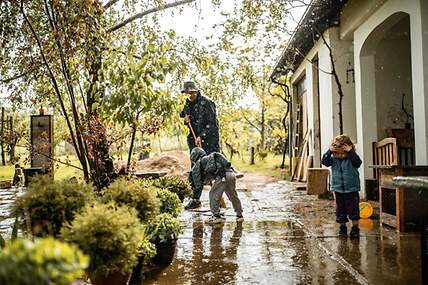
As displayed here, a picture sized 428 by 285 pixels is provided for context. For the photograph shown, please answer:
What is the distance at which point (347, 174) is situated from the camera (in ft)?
17.3

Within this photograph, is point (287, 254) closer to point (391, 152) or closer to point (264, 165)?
point (391, 152)

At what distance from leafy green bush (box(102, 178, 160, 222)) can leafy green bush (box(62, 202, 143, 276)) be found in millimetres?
705

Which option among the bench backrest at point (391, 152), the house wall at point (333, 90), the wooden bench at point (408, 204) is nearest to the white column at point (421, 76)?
the wooden bench at point (408, 204)

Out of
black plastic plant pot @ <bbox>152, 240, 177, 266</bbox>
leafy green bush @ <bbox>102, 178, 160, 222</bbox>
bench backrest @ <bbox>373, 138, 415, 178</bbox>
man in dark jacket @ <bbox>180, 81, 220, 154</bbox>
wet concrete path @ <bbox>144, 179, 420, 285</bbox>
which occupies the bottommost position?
wet concrete path @ <bbox>144, 179, 420, 285</bbox>

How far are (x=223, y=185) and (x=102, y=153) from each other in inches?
73.1

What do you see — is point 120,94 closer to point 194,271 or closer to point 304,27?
point 194,271

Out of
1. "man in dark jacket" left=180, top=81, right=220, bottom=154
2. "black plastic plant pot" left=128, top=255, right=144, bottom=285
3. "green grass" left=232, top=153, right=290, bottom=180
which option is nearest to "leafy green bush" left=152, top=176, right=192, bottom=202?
"man in dark jacket" left=180, top=81, right=220, bottom=154

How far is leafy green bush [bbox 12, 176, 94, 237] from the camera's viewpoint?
2.75 metres

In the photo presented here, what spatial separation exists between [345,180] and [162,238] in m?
2.42

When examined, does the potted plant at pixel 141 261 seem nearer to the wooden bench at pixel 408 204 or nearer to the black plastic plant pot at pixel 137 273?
the black plastic plant pot at pixel 137 273

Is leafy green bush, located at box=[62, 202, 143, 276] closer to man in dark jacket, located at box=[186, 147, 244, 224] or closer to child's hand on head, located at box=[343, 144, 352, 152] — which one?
child's hand on head, located at box=[343, 144, 352, 152]

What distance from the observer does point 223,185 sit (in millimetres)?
6461

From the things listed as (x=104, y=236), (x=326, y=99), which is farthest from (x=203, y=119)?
(x=104, y=236)

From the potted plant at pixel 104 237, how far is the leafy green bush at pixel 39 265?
3.89 feet
